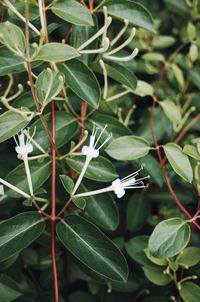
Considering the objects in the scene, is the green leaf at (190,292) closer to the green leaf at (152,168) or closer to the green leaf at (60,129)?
the green leaf at (152,168)

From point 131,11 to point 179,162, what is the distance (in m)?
0.37

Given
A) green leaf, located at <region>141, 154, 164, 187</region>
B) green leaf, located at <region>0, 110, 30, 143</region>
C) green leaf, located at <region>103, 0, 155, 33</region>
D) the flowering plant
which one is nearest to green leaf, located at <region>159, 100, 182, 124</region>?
the flowering plant

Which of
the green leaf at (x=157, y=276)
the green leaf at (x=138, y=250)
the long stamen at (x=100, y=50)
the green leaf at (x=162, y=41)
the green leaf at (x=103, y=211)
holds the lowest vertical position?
the green leaf at (x=157, y=276)

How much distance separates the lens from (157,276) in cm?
111

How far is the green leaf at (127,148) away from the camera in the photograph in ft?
3.37

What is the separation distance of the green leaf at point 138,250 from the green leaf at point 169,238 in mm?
193

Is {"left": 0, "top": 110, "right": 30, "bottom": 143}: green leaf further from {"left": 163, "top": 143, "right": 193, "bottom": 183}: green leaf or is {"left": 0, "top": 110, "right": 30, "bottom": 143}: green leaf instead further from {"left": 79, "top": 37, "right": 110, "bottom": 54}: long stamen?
{"left": 163, "top": 143, "right": 193, "bottom": 183}: green leaf

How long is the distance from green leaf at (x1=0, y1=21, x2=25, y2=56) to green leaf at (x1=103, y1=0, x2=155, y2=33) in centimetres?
27

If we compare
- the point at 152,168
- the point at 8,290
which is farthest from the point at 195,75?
the point at 8,290

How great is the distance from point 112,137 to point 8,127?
11.2 inches

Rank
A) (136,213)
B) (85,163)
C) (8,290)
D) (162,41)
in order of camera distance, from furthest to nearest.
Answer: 1. (162,41)
2. (136,213)
3. (8,290)
4. (85,163)

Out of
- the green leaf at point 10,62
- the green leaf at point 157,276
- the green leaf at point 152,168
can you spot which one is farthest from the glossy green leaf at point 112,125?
the green leaf at point 157,276

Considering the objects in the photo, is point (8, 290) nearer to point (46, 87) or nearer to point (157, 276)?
point (157, 276)

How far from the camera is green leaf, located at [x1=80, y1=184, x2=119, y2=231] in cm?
107
